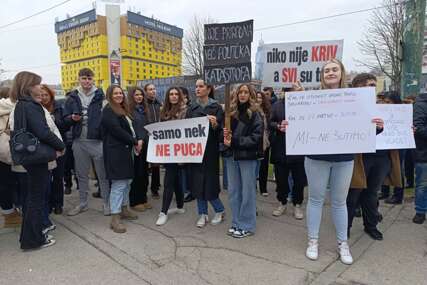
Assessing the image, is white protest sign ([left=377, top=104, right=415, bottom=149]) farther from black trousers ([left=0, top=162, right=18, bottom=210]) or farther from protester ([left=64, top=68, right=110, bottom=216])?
black trousers ([left=0, top=162, right=18, bottom=210])

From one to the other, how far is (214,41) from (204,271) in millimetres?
2631

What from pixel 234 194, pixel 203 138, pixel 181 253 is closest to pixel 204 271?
pixel 181 253

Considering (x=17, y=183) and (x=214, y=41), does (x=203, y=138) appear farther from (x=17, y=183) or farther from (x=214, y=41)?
(x=17, y=183)

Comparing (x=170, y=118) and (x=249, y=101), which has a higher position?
(x=249, y=101)

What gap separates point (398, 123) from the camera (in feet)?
14.4

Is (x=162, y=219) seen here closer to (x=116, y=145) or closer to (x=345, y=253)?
(x=116, y=145)

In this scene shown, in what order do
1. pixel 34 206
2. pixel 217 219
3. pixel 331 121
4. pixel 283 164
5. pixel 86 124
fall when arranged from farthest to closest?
pixel 86 124
pixel 283 164
pixel 217 219
pixel 34 206
pixel 331 121

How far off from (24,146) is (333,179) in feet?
10.7

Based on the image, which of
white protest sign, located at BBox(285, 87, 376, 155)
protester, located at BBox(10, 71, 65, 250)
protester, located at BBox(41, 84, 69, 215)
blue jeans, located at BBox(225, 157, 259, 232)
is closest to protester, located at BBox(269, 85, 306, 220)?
A: blue jeans, located at BBox(225, 157, 259, 232)

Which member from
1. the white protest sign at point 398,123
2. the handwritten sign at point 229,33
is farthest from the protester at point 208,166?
the white protest sign at point 398,123

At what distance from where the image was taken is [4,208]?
440 centimetres

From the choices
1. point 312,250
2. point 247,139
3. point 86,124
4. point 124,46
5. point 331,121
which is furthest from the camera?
point 124,46

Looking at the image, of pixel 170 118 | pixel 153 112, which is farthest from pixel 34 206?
pixel 153 112

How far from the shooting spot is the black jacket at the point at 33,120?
11.1 ft
